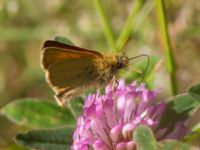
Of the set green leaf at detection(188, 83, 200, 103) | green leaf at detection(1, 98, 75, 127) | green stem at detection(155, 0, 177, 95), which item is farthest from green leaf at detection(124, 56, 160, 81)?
green leaf at detection(188, 83, 200, 103)

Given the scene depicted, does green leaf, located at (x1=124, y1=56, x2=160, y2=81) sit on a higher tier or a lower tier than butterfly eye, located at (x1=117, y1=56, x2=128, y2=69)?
lower

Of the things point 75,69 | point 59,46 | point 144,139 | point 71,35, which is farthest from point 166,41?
point 71,35

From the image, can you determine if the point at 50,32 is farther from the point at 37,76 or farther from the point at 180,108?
the point at 180,108

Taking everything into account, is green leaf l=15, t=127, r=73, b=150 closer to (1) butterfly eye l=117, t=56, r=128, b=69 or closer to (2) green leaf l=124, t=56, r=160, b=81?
(1) butterfly eye l=117, t=56, r=128, b=69

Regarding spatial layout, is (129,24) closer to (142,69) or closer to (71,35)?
(142,69)

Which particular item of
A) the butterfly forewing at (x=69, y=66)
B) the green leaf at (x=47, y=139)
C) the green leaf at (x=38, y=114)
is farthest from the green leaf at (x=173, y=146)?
the green leaf at (x=38, y=114)

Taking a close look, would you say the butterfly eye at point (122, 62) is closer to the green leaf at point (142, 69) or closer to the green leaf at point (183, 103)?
the green leaf at point (142, 69)
